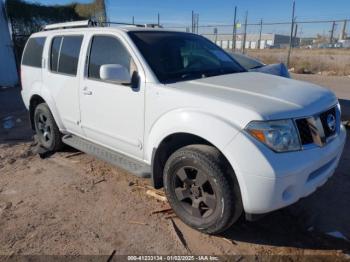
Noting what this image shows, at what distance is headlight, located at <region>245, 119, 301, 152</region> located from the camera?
2.69 metres

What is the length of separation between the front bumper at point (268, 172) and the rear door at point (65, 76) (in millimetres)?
2553

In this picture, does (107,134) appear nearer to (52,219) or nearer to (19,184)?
(52,219)

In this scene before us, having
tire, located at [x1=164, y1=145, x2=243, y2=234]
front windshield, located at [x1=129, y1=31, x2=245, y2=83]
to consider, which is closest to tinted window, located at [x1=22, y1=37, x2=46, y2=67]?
front windshield, located at [x1=129, y1=31, x2=245, y2=83]

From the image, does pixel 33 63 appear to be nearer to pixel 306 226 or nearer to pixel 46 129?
pixel 46 129

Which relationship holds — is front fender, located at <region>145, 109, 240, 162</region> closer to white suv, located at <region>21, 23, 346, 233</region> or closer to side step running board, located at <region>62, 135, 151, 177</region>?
white suv, located at <region>21, 23, 346, 233</region>

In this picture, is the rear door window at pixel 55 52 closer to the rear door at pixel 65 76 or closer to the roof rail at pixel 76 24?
the rear door at pixel 65 76

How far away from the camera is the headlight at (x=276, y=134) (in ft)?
8.83

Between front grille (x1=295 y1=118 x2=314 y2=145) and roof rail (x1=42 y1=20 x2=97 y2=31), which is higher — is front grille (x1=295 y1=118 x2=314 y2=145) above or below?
below

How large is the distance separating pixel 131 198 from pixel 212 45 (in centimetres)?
231

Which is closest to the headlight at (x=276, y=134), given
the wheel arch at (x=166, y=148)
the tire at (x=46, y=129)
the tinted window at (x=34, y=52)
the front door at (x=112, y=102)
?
the wheel arch at (x=166, y=148)

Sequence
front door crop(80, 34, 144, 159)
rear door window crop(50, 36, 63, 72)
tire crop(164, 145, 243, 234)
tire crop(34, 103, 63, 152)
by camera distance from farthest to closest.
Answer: tire crop(34, 103, 63, 152) < rear door window crop(50, 36, 63, 72) < front door crop(80, 34, 144, 159) < tire crop(164, 145, 243, 234)

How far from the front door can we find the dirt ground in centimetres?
60

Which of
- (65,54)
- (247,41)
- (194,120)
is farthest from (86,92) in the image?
(247,41)

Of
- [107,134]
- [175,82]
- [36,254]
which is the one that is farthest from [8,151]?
[175,82]
